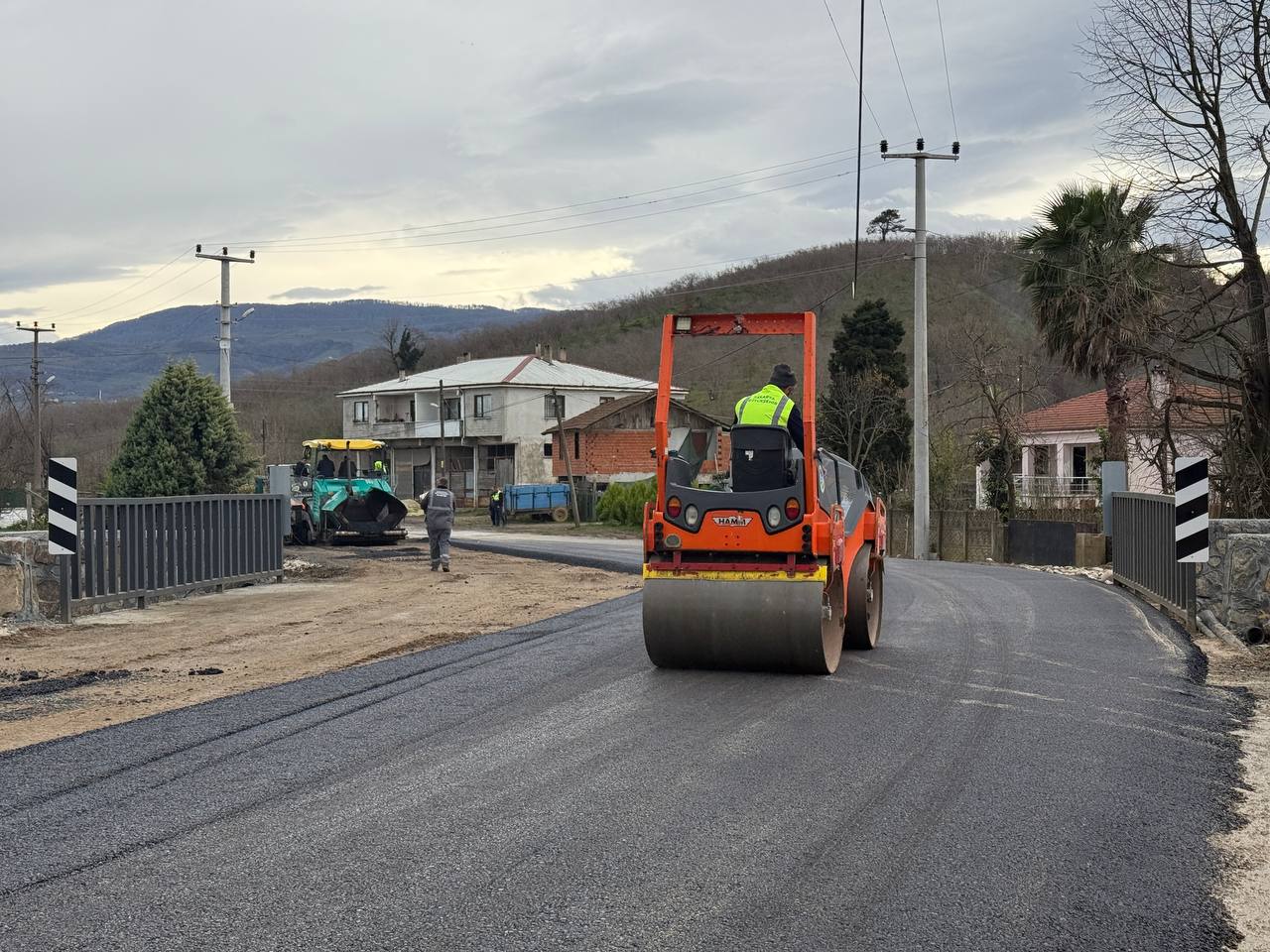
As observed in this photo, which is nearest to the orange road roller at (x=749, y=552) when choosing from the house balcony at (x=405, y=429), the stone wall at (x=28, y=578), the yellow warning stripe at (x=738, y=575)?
the yellow warning stripe at (x=738, y=575)

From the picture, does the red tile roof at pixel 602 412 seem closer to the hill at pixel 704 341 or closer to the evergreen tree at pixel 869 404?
the evergreen tree at pixel 869 404

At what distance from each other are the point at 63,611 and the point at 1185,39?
628 inches

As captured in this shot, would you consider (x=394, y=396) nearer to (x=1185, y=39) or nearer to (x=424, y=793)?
(x=1185, y=39)

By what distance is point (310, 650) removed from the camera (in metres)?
12.4

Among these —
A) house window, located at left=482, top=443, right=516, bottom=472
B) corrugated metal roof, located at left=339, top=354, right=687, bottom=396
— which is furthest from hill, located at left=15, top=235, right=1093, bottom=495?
house window, located at left=482, top=443, right=516, bottom=472

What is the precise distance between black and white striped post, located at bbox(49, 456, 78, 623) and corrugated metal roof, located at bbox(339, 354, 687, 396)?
2119 inches

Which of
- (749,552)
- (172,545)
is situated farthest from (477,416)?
(749,552)

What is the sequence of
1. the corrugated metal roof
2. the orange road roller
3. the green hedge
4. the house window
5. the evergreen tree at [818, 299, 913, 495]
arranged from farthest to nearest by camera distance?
the corrugated metal roof
the house window
the green hedge
the evergreen tree at [818, 299, 913, 495]
the orange road roller

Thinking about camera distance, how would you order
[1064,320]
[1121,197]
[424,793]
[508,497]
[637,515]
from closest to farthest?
[424,793] → [1121,197] → [1064,320] → [637,515] → [508,497]

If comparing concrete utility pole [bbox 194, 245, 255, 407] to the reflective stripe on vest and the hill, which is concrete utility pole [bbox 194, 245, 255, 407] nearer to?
the reflective stripe on vest

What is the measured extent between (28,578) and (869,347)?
124 feet

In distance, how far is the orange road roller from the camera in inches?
373

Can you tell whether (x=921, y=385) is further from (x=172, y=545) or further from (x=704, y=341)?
(x=704, y=341)

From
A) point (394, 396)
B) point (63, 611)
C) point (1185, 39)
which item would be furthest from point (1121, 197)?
point (394, 396)
